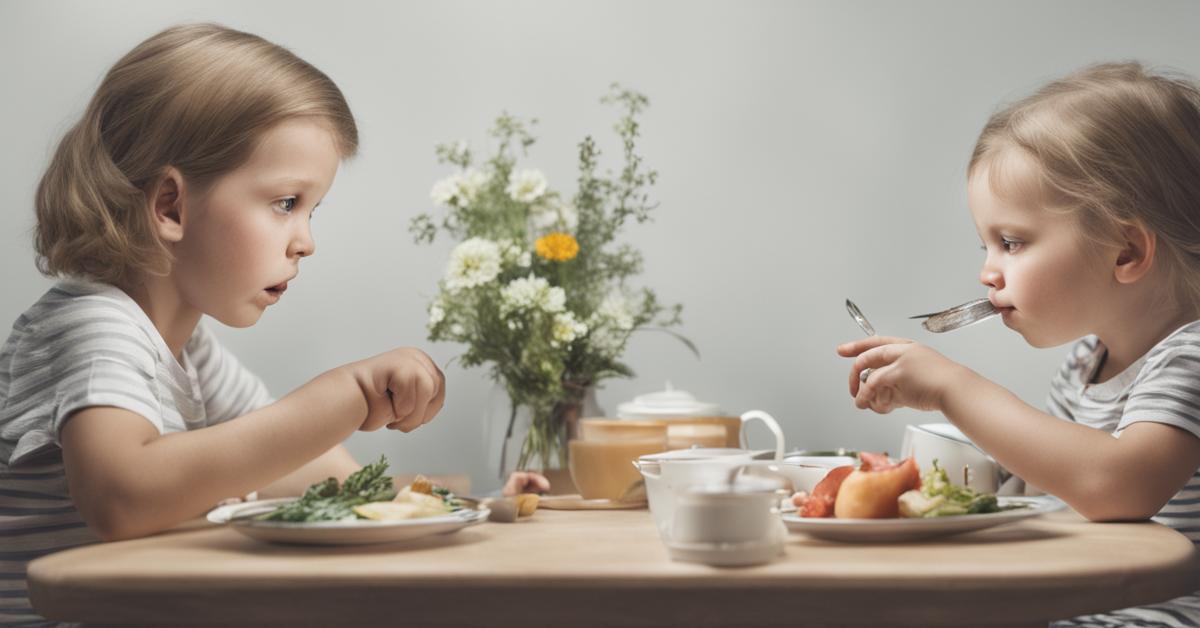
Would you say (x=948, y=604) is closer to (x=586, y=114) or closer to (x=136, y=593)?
(x=136, y=593)

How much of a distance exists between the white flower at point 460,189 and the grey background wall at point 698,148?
15.3 inches

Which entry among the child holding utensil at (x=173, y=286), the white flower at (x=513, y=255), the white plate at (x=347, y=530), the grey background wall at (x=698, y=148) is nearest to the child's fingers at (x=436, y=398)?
the child holding utensil at (x=173, y=286)

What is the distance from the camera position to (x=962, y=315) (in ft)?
4.47

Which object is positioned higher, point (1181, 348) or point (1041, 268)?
point (1041, 268)

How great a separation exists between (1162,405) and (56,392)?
3.45 ft

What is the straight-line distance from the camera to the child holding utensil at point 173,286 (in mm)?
926

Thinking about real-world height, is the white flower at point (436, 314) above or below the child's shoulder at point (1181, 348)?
above

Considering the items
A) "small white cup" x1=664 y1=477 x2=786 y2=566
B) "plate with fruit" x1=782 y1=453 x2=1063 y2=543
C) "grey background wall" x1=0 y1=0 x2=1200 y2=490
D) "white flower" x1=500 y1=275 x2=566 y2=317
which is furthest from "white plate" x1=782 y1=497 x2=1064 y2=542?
"grey background wall" x1=0 y1=0 x2=1200 y2=490

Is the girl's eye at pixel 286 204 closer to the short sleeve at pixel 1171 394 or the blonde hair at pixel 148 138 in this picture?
the blonde hair at pixel 148 138

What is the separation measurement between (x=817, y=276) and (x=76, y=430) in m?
1.50

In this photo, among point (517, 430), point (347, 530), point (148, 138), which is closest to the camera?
point (347, 530)

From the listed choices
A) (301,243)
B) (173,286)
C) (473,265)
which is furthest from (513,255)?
(173,286)

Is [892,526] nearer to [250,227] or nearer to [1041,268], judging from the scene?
[1041,268]

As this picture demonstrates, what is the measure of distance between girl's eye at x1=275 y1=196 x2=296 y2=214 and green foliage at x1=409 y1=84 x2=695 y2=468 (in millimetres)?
392
